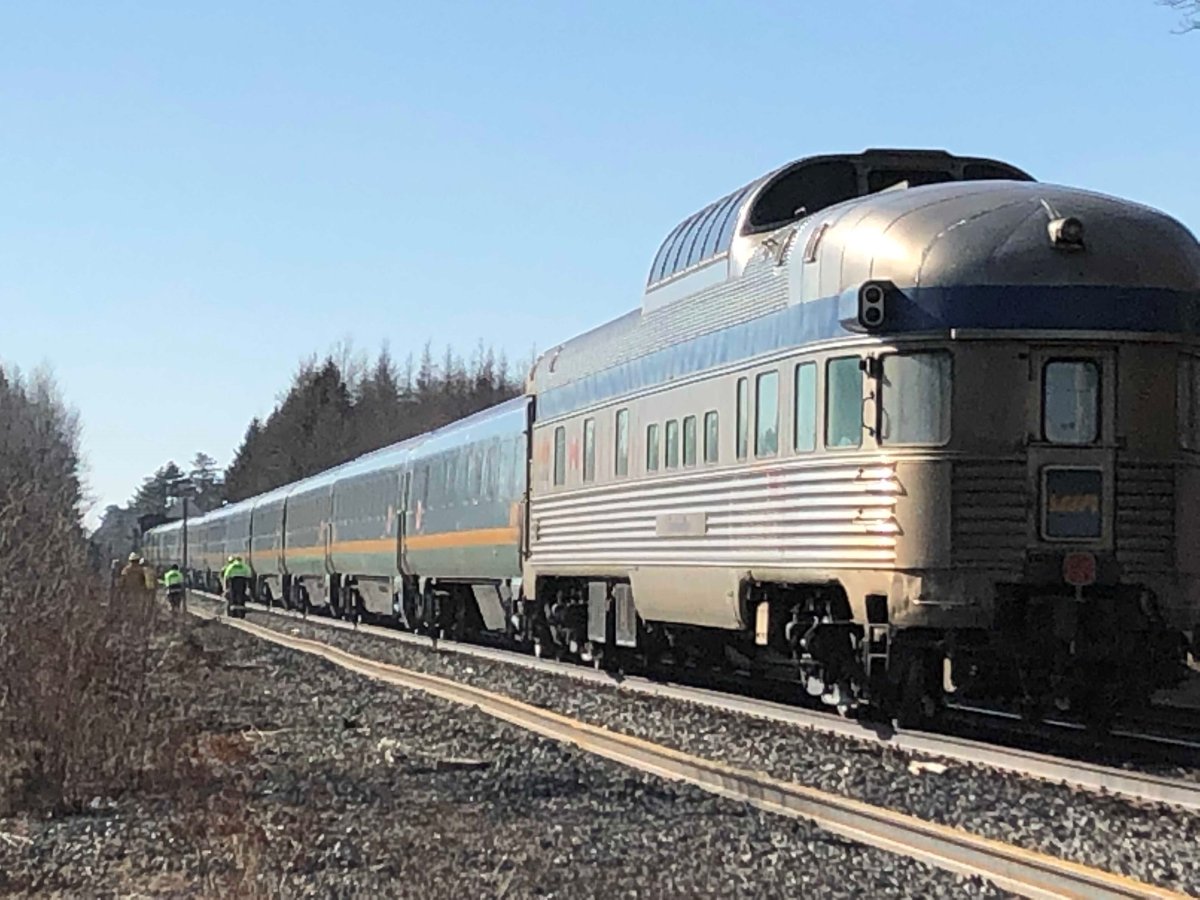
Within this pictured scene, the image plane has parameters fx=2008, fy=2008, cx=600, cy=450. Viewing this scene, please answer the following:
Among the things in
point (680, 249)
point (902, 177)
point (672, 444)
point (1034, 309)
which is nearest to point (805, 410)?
point (1034, 309)

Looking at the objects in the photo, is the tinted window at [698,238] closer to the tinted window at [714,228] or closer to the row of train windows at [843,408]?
the tinted window at [714,228]

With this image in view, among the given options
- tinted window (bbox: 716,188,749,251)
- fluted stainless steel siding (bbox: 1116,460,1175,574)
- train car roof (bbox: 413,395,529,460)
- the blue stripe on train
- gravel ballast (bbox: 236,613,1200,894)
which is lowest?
gravel ballast (bbox: 236,613,1200,894)

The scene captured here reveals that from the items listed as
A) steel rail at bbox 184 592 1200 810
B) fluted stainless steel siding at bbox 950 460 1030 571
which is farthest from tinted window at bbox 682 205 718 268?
fluted stainless steel siding at bbox 950 460 1030 571

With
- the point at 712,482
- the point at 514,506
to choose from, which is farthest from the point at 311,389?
the point at 712,482

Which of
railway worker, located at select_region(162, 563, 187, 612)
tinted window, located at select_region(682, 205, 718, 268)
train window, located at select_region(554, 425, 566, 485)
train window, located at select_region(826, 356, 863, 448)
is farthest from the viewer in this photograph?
railway worker, located at select_region(162, 563, 187, 612)

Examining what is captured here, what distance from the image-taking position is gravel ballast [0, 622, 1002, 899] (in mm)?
7840

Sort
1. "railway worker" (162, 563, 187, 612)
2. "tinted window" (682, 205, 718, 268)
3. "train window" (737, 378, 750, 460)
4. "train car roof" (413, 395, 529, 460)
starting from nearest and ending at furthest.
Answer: "train window" (737, 378, 750, 460) < "tinted window" (682, 205, 718, 268) < "train car roof" (413, 395, 529, 460) < "railway worker" (162, 563, 187, 612)

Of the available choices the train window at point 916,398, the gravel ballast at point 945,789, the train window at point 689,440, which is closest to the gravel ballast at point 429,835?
the gravel ballast at point 945,789

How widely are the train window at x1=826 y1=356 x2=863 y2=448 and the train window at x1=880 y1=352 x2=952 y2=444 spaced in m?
0.22

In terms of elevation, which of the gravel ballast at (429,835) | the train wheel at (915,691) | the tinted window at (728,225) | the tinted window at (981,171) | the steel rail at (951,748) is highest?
the tinted window at (981,171)

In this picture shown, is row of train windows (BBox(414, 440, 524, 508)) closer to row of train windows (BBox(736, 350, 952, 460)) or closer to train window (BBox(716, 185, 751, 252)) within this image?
train window (BBox(716, 185, 751, 252))

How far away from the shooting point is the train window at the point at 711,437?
14.8m

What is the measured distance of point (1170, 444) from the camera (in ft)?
39.7

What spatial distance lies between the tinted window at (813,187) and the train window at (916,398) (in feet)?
10.9
